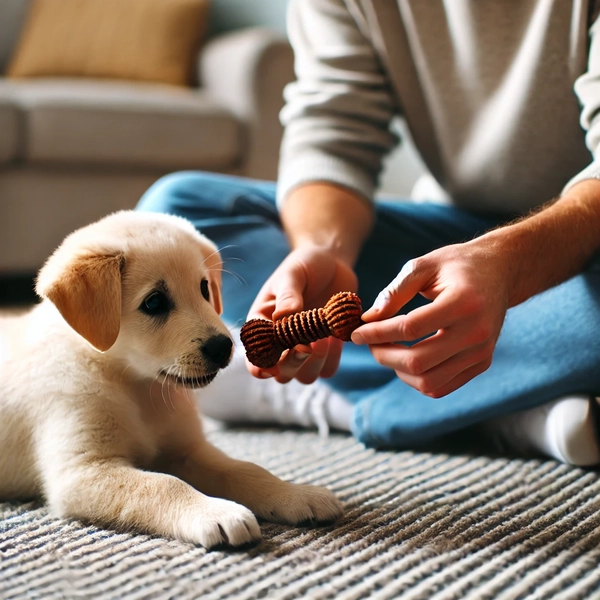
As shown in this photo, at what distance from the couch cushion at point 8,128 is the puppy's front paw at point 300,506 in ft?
6.64

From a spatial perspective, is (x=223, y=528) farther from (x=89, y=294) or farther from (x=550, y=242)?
(x=550, y=242)

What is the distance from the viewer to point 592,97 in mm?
1207

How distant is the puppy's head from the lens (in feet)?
3.07

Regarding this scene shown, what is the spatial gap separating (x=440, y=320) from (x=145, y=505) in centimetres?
40

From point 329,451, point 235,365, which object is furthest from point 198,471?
point 235,365

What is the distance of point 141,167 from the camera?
2801 millimetres

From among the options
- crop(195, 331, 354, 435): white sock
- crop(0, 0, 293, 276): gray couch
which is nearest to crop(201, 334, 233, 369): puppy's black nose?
crop(195, 331, 354, 435): white sock

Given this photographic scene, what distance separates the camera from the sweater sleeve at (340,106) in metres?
1.53

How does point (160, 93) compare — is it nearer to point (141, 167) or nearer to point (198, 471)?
point (141, 167)

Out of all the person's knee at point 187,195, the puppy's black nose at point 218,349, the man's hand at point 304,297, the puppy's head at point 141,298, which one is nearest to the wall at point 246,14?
the person's knee at point 187,195

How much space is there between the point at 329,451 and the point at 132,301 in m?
0.50

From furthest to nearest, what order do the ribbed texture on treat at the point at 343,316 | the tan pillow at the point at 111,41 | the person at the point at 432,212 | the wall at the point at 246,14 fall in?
1. the wall at the point at 246,14
2. the tan pillow at the point at 111,41
3. the person at the point at 432,212
4. the ribbed texture on treat at the point at 343,316

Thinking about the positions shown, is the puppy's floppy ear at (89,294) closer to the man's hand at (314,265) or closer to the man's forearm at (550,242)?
the man's hand at (314,265)

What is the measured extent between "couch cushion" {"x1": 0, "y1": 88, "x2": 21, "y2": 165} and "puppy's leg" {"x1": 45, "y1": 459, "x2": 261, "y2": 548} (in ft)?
6.20
